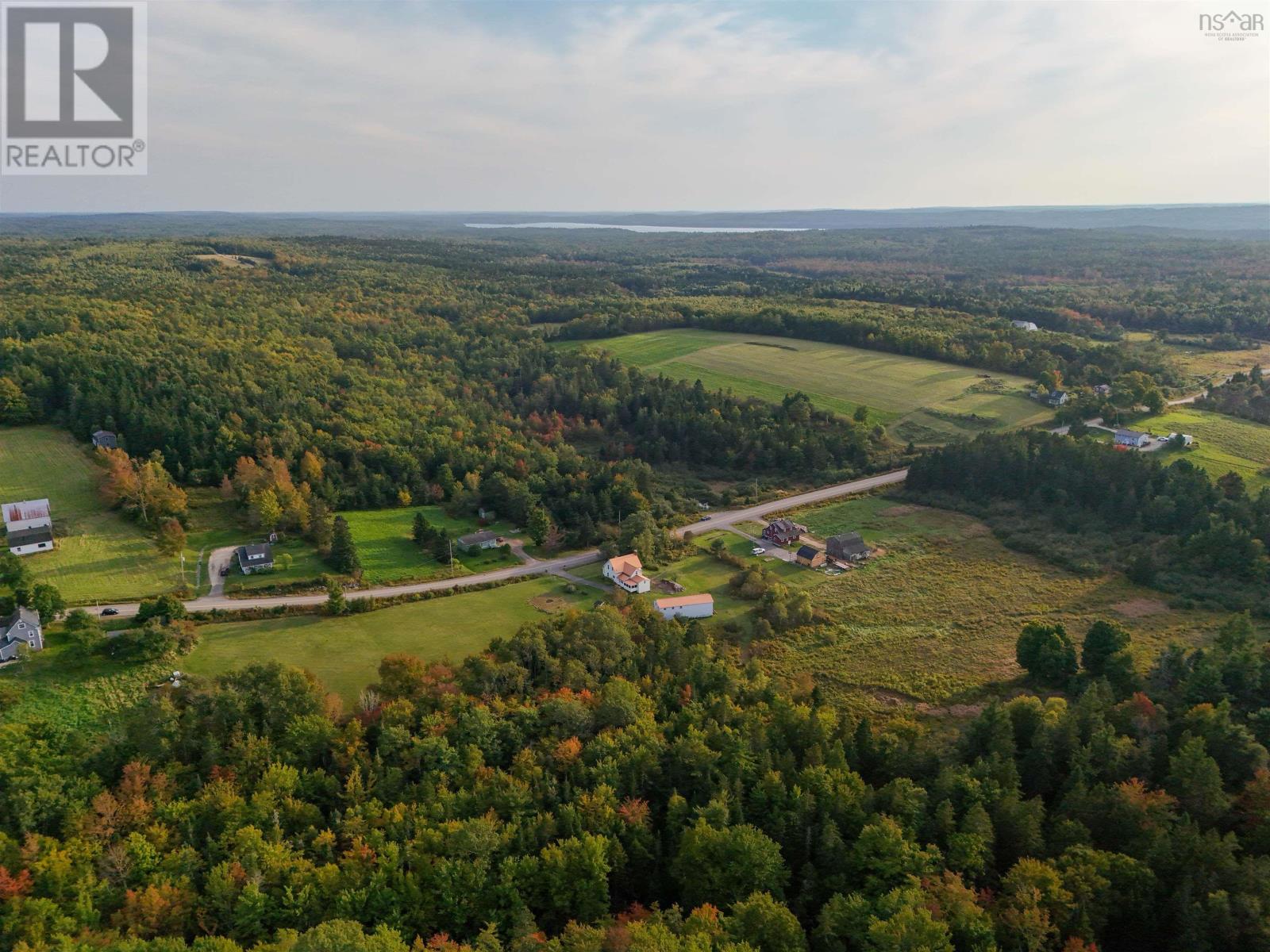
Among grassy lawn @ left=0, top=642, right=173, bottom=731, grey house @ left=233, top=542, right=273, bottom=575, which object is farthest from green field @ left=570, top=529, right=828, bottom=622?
grassy lawn @ left=0, top=642, right=173, bottom=731

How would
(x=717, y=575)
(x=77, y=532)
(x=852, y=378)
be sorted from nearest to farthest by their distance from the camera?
(x=77, y=532)
(x=717, y=575)
(x=852, y=378)

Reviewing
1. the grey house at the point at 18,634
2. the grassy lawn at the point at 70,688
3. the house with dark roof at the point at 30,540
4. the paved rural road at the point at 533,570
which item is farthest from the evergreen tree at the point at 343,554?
the house with dark roof at the point at 30,540

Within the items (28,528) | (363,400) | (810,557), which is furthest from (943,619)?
(28,528)

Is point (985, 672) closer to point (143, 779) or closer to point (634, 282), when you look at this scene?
point (143, 779)

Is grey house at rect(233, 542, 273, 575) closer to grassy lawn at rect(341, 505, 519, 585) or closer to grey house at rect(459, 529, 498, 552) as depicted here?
grassy lawn at rect(341, 505, 519, 585)

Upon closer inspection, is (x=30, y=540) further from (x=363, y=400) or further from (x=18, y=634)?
(x=363, y=400)

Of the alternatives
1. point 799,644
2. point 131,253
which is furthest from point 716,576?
point 131,253
